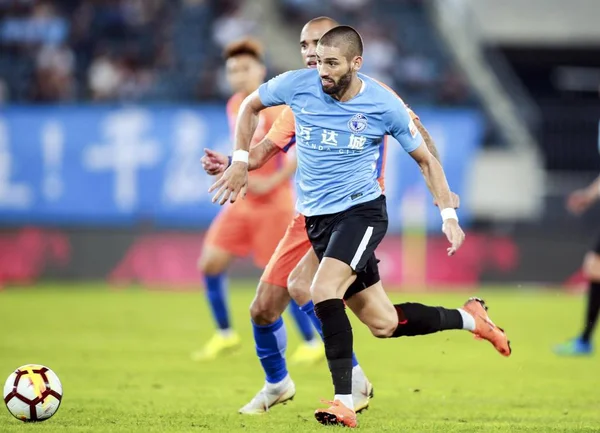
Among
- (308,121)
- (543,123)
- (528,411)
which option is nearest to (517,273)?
(543,123)

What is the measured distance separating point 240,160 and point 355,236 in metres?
0.85

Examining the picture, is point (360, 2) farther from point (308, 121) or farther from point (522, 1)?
point (308, 121)

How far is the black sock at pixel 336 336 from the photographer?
6.53 metres

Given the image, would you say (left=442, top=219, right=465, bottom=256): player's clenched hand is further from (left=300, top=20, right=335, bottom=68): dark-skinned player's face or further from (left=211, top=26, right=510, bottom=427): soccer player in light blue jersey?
(left=300, top=20, right=335, bottom=68): dark-skinned player's face

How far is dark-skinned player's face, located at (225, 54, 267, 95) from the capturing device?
10.2 meters

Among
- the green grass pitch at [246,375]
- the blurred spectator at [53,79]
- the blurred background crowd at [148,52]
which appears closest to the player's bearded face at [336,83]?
the green grass pitch at [246,375]

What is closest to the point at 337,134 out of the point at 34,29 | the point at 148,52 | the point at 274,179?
the point at 274,179

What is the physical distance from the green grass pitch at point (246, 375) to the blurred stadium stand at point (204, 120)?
3.01m

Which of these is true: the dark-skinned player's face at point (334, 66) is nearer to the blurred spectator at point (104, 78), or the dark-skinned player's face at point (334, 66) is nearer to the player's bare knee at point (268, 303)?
the player's bare knee at point (268, 303)

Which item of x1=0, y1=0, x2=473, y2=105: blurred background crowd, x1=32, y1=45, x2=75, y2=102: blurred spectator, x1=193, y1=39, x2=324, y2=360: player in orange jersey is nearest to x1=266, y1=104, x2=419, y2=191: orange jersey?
x1=193, y1=39, x2=324, y2=360: player in orange jersey

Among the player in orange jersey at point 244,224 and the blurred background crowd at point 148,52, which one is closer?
the player in orange jersey at point 244,224

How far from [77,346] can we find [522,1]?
16824 mm

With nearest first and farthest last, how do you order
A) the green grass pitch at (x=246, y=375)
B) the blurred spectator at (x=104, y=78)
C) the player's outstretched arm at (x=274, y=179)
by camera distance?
1. the green grass pitch at (x=246, y=375)
2. the player's outstretched arm at (x=274, y=179)
3. the blurred spectator at (x=104, y=78)

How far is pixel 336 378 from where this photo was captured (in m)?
6.50
